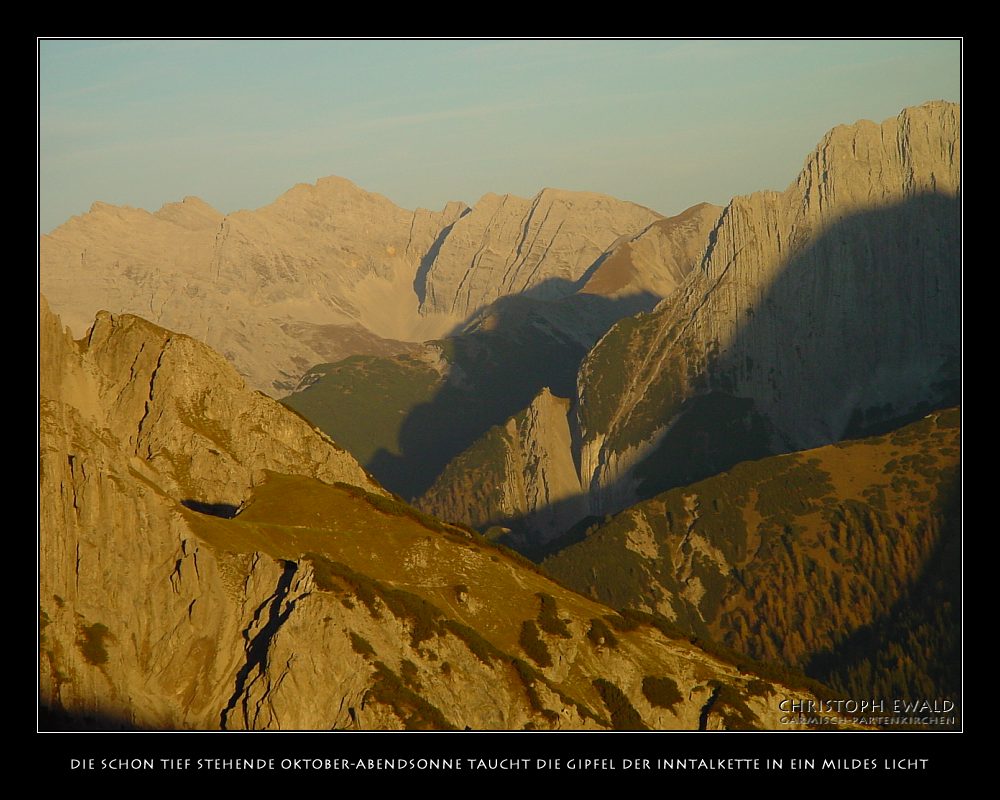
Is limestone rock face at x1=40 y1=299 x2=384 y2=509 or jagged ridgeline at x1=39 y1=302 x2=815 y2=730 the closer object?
jagged ridgeline at x1=39 y1=302 x2=815 y2=730

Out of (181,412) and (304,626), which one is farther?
(181,412)

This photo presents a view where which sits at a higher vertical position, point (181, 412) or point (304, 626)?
point (181, 412)

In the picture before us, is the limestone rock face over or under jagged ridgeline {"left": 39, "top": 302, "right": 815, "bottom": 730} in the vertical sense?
over

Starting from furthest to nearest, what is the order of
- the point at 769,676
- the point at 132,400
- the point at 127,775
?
1. the point at 132,400
2. the point at 769,676
3. the point at 127,775

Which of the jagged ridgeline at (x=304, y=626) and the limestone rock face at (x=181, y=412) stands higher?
the limestone rock face at (x=181, y=412)

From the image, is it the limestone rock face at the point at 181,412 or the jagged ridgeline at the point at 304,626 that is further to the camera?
the limestone rock face at the point at 181,412
